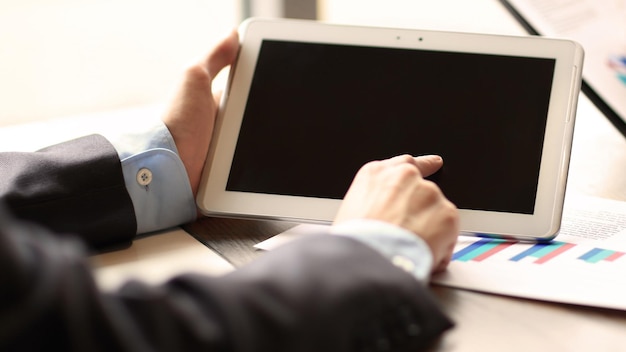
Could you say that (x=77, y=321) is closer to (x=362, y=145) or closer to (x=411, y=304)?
(x=411, y=304)

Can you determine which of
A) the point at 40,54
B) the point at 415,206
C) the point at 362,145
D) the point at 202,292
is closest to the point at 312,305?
the point at 202,292

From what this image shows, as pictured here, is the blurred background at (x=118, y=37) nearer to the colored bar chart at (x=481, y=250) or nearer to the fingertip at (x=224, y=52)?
the fingertip at (x=224, y=52)

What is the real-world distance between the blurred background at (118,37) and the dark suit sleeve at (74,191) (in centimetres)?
69

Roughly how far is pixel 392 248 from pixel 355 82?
268 mm

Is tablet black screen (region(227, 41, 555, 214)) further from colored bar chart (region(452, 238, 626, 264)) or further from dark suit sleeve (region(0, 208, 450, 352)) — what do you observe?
dark suit sleeve (region(0, 208, 450, 352))

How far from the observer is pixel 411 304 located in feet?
1.46

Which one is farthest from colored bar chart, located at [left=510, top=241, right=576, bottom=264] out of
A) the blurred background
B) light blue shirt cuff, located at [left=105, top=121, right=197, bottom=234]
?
the blurred background

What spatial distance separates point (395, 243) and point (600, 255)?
0.75 ft

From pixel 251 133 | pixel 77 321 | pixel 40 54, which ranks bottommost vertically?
pixel 77 321

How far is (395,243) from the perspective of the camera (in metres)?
0.50

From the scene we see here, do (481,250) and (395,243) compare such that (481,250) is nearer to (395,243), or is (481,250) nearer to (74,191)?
(395,243)

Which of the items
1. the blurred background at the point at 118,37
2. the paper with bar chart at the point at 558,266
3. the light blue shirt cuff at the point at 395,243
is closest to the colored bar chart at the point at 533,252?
the paper with bar chart at the point at 558,266

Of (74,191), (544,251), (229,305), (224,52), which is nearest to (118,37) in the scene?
Result: (224,52)

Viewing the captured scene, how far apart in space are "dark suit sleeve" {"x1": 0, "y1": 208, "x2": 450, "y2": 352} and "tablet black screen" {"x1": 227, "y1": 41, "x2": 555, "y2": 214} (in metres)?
0.24
